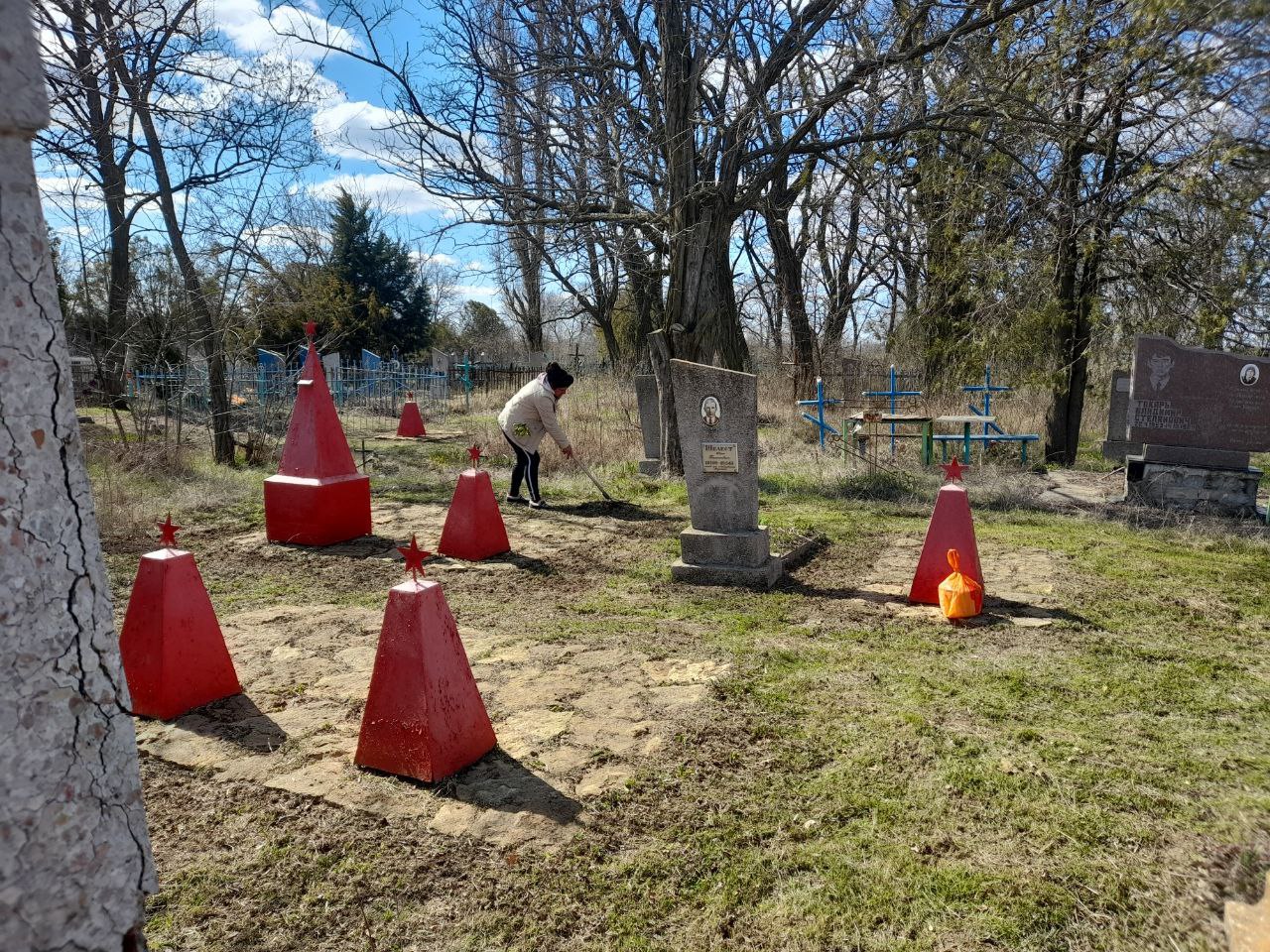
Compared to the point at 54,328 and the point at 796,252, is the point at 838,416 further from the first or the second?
the point at 54,328

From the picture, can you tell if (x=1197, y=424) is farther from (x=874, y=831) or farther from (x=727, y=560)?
(x=874, y=831)

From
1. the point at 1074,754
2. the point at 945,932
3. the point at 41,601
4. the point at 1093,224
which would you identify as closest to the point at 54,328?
the point at 41,601

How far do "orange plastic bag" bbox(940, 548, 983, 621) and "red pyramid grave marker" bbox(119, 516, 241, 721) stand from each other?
4087 millimetres

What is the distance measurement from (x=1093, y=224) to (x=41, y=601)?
478 inches

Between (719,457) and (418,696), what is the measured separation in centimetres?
348

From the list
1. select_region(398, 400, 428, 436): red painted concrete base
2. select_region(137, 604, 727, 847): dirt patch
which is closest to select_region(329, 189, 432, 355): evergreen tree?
select_region(398, 400, 428, 436): red painted concrete base

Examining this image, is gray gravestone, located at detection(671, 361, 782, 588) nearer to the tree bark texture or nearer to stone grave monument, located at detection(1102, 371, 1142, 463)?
the tree bark texture

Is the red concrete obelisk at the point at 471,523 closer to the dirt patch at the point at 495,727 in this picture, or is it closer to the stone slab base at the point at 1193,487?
the dirt patch at the point at 495,727

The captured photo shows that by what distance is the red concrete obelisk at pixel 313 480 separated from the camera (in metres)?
7.21

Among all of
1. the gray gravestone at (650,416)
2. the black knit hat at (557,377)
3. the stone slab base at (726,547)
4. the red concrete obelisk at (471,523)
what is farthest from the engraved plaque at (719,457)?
the gray gravestone at (650,416)

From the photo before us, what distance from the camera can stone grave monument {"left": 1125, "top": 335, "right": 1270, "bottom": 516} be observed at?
827 cm

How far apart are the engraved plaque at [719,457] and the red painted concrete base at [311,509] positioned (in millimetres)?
3439

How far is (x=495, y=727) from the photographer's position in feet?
11.9

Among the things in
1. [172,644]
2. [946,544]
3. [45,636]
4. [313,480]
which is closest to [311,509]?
[313,480]
